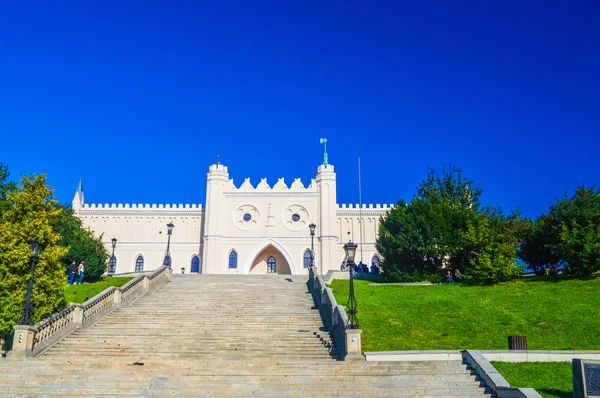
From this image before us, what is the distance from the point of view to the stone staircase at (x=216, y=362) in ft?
45.0

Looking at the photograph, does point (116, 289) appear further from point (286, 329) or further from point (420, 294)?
point (420, 294)

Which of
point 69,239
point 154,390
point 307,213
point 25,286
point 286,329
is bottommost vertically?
point 154,390

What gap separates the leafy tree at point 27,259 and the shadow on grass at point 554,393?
16041 millimetres

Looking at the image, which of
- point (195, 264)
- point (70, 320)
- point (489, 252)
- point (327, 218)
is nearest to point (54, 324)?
point (70, 320)

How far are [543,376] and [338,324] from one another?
636 centimetres

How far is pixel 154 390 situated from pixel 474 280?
2002cm

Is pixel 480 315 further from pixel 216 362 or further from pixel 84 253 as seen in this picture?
pixel 84 253

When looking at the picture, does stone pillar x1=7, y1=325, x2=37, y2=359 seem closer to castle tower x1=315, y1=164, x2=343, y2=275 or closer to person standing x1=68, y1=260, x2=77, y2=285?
person standing x1=68, y1=260, x2=77, y2=285

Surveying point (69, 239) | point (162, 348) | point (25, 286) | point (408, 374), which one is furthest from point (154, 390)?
point (69, 239)

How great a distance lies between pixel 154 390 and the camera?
1354 cm

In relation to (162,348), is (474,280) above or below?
above

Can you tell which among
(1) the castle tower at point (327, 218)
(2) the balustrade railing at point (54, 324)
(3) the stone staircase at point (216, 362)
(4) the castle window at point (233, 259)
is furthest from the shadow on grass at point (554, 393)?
(4) the castle window at point (233, 259)

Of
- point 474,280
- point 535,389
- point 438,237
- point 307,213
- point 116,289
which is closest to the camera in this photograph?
point 535,389

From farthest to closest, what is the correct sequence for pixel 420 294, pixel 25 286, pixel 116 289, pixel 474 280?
pixel 474 280, pixel 420 294, pixel 116 289, pixel 25 286
